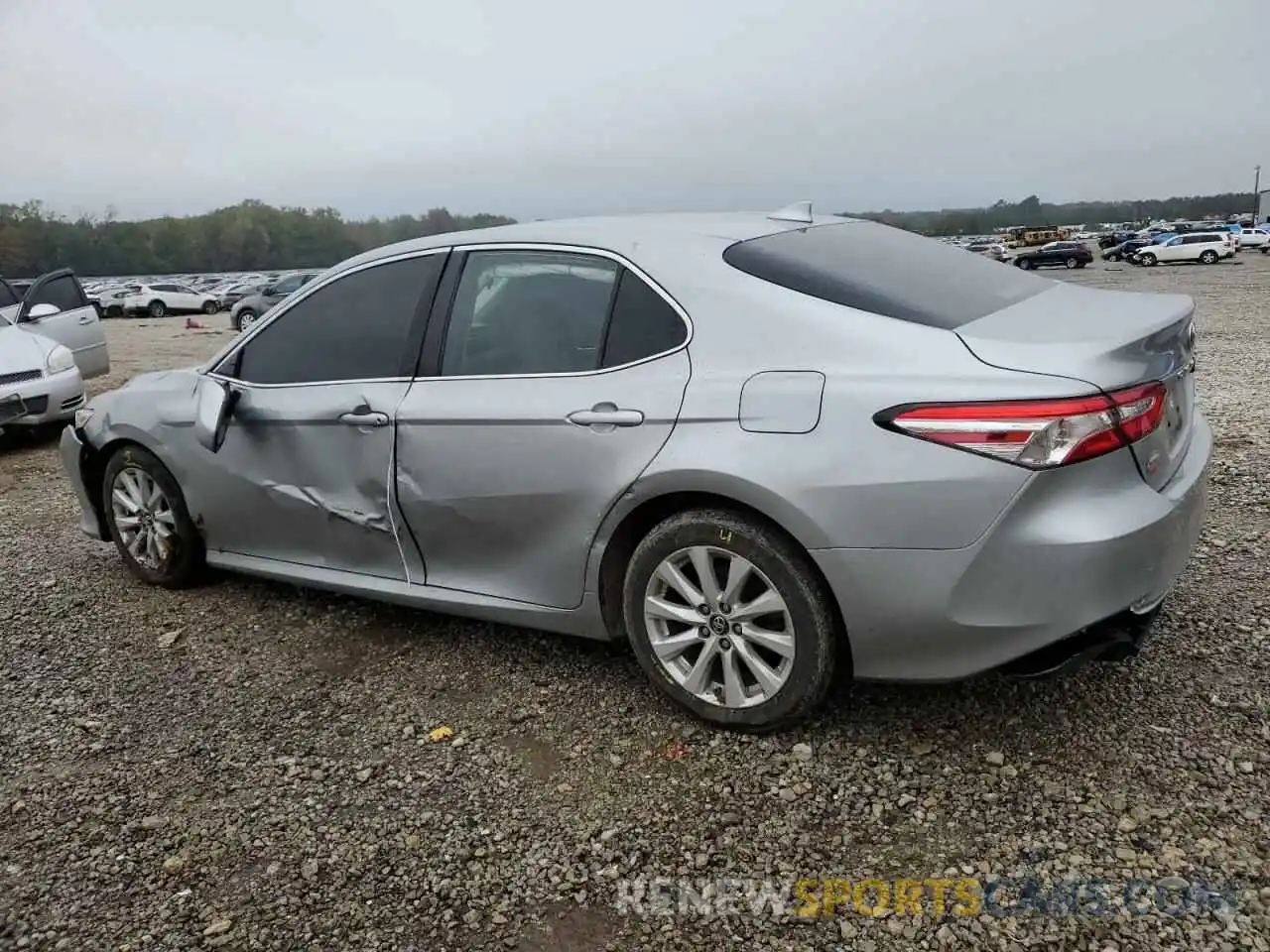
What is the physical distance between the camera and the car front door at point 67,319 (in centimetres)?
942

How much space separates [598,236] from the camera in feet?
10.8

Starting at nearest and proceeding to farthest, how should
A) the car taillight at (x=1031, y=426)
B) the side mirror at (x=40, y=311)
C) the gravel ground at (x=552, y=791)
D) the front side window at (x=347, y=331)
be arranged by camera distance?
the gravel ground at (x=552, y=791)
the car taillight at (x=1031, y=426)
the front side window at (x=347, y=331)
the side mirror at (x=40, y=311)

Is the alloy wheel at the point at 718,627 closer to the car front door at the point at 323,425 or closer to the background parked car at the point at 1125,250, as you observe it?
the car front door at the point at 323,425

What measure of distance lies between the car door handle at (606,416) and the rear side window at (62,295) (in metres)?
8.86

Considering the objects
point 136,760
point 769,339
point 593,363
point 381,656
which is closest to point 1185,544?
point 769,339

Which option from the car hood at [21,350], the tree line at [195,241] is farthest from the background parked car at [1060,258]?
the tree line at [195,241]

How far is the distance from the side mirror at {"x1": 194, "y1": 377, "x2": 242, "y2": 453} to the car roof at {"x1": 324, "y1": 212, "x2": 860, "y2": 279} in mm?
726

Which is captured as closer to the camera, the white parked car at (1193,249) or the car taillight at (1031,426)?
the car taillight at (1031,426)

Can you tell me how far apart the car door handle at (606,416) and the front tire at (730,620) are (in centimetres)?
32

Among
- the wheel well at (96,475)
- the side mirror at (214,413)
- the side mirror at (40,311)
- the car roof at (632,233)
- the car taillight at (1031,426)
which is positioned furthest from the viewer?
the side mirror at (40,311)

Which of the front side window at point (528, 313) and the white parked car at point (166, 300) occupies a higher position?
the front side window at point (528, 313)

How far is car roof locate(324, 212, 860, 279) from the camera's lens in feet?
10.4

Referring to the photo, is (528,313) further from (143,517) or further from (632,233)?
(143,517)

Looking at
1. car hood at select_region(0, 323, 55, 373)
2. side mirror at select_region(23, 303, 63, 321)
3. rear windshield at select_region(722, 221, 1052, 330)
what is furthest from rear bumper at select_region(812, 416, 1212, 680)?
side mirror at select_region(23, 303, 63, 321)
